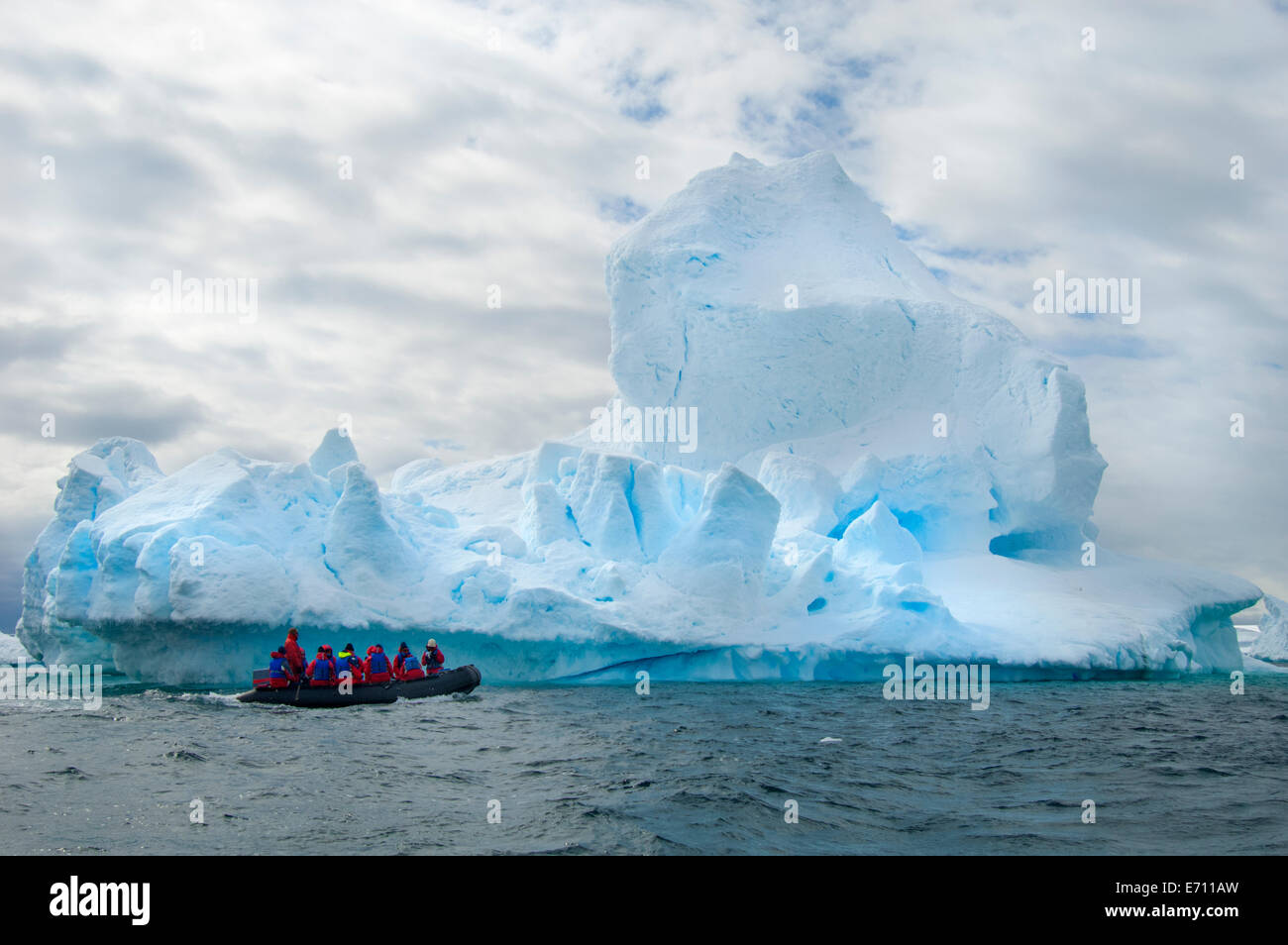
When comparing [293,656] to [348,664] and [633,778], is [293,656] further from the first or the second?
[633,778]

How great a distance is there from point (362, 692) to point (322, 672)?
2.20ft

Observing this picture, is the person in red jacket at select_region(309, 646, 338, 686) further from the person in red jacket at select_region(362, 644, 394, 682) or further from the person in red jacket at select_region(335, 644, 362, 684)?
the person in red jacket at select_region(362, 644, 394, 682)

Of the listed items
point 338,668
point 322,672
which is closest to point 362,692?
point 322,672

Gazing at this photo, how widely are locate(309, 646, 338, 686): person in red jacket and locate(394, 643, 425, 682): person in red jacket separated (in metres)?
1.18

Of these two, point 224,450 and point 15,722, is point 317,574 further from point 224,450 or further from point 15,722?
point 15,722

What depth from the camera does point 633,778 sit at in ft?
31.7

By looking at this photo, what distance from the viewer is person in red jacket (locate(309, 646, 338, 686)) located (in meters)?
15.1

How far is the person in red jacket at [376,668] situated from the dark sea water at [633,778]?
31.3 inches

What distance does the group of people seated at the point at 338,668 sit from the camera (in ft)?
49.5

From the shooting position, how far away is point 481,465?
29.4m
